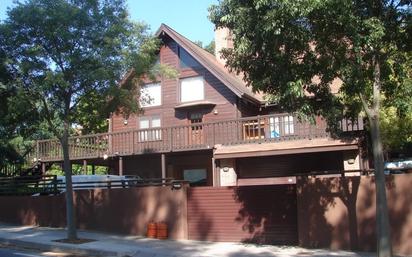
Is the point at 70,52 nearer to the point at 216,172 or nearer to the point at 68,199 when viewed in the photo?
the point at 68,199

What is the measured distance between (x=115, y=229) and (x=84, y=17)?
695 cm

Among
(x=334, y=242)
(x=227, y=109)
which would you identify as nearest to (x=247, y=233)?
(x=334, y=242)

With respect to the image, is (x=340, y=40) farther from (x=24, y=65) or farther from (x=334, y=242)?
(x=24, y=65)

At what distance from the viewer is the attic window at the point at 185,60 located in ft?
89.0

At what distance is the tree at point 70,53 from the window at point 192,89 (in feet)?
33.8

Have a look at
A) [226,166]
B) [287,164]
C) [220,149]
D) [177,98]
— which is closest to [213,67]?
[177,98]

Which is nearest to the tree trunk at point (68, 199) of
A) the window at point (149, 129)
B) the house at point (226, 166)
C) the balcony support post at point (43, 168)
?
the house at point (226, 166)

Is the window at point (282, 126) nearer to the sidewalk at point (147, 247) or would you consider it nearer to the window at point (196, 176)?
the window at point (196, 176)

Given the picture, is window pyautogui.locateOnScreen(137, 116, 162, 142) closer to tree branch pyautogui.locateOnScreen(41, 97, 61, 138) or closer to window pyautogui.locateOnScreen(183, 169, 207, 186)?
window pyautogui.locateOnScreen(183, 169, 207, 186)

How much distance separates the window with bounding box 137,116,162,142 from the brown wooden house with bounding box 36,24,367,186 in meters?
0.05

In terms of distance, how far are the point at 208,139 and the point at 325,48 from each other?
1271 cm

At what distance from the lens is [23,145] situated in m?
32.6

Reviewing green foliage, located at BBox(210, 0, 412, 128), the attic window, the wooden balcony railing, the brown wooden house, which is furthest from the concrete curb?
the attic window

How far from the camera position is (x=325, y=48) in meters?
11.8
